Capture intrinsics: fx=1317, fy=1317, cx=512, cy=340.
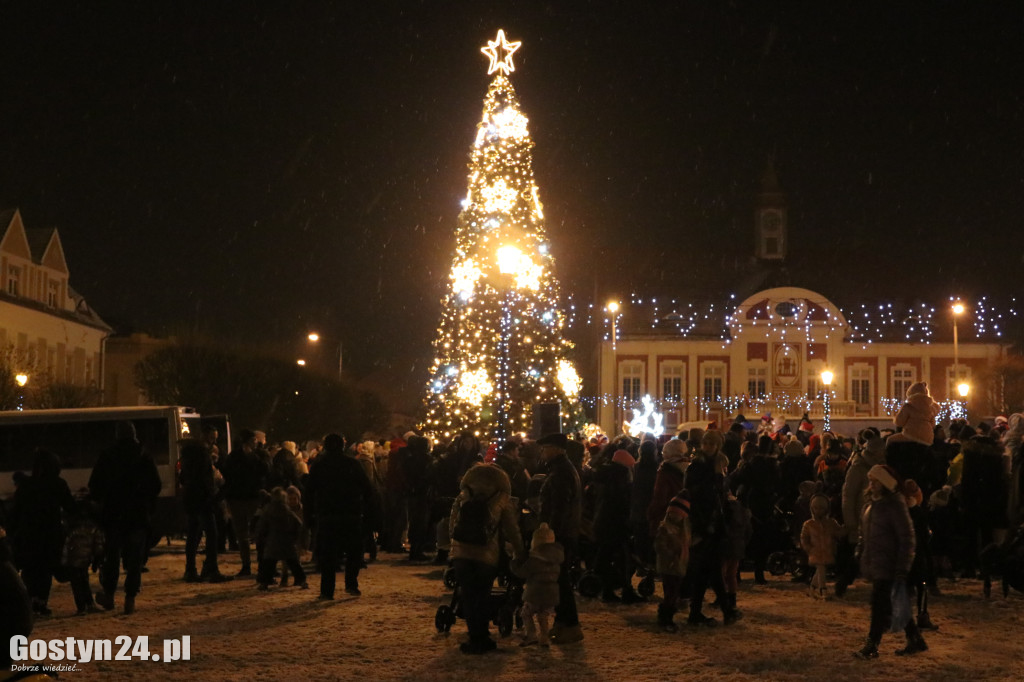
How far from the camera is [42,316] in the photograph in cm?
4978

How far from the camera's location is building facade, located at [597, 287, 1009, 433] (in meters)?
65.4

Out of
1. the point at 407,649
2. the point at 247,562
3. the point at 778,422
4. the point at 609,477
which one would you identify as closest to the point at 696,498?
the point at 609,477

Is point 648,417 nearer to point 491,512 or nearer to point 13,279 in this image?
point 13,279

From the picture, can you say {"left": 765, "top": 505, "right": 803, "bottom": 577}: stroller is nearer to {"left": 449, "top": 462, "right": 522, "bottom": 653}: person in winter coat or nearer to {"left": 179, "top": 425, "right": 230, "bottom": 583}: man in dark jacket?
{"left": 449, "top": 462, "right": 522, "bottom": 653}: person in winter coat

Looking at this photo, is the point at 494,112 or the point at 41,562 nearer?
the point at 41,562

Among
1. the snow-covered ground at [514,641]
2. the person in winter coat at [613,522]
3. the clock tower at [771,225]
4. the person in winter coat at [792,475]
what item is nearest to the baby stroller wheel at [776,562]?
the person in winter coat at [792,475]

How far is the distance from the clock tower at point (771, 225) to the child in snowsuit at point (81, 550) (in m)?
62.2

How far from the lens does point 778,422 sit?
27.5 metres

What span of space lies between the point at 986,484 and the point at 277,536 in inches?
316

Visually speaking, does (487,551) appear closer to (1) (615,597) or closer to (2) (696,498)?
(2) (696,498)

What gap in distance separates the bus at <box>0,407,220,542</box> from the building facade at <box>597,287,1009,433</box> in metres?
42.5

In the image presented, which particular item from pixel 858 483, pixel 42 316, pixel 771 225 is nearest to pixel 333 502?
pixel 858 483

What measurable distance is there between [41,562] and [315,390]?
56799 millimetres

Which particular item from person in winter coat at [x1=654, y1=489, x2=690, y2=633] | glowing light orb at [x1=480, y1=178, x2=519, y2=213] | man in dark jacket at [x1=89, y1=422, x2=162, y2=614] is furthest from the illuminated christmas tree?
person in winter coat at [x1=654, y1=489, x2=690, y2=633]
